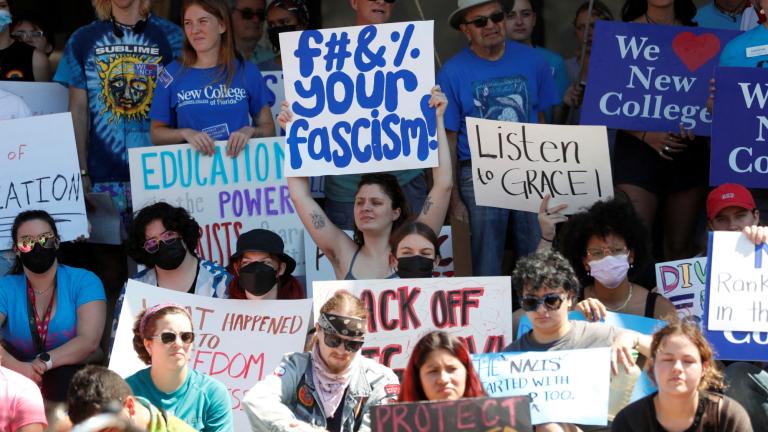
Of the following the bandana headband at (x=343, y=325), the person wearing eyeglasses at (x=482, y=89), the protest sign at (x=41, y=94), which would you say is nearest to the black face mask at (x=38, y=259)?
the protest sign at (x=41, y=94)

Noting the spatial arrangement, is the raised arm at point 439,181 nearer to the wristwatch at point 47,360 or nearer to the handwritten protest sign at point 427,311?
the handwritten protest sign at point 427,311

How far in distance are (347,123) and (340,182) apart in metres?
0.69

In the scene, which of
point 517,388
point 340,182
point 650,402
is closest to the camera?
point 650,402

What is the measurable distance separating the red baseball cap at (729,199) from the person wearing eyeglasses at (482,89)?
1.21 m

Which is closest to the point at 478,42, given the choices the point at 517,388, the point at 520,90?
the point at 520,90

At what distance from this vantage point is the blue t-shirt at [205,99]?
8930mm

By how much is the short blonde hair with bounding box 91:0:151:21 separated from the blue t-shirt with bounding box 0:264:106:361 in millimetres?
1830

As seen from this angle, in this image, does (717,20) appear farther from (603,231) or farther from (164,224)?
(164,224)

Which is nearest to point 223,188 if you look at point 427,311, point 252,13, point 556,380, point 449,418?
point 252,13

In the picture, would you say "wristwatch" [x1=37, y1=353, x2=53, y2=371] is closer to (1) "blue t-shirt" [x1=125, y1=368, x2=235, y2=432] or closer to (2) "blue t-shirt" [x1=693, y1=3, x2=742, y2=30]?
(1) "blue t-shirt" [x1=125, y1=368, x2=235, y2=432]

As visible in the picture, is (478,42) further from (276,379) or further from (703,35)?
(276,379)

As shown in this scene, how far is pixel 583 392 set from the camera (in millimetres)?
6504

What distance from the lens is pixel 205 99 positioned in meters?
8.93

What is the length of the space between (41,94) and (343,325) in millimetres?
3881
